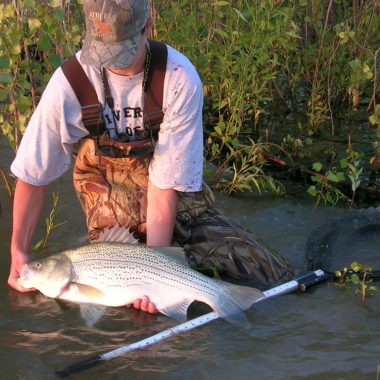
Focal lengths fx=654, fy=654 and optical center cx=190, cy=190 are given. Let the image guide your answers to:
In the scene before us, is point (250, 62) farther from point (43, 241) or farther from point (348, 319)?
point (348, 319)

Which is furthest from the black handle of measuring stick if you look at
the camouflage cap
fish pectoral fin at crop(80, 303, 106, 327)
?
the camouflage cap

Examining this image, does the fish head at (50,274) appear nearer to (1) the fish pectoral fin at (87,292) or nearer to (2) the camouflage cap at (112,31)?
(1) the fish pectoral fin at (87,292)

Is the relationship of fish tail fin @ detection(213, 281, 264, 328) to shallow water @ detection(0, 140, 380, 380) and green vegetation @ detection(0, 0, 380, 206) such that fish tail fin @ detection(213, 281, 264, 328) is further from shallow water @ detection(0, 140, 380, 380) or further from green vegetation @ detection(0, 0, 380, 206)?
green vegetation @ detection(0, 0, 380, 206)

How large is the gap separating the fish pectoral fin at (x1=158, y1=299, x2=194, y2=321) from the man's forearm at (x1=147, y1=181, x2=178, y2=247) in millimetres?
464

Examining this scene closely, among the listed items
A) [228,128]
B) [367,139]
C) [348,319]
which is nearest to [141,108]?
[348,319]

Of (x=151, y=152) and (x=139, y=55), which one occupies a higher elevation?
(x=139, y=55)

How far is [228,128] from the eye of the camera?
628 cm

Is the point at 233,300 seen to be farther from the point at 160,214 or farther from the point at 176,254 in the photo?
the point at 160,214

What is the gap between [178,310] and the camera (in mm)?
3861

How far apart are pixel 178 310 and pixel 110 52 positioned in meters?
1.54

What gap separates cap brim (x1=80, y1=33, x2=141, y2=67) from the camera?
3580 mm

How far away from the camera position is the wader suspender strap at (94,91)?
388 cm

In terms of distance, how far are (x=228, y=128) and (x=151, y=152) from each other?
7.19 ft

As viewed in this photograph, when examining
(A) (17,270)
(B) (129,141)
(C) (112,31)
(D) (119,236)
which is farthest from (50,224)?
(C) (112,31)
